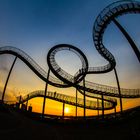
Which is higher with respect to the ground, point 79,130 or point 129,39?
point 129,39

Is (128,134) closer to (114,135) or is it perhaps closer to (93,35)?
(114,135)

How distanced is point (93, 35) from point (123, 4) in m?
3.39

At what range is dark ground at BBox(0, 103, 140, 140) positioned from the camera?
32.0 feet

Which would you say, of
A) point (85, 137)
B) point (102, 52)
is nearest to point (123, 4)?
point (102, 52)

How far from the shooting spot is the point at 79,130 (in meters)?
11.5

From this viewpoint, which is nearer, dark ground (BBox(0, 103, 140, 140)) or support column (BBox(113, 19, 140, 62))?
dark ground (BBox(0, 103, 140, 140))

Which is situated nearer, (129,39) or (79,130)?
(79,130)

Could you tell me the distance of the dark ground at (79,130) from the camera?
9758 mm

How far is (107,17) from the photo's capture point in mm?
12914

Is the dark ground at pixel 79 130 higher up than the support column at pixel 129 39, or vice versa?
the support column at pixel 129 39

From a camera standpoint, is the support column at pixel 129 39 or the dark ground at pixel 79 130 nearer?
the dark ground at pixel 79 130

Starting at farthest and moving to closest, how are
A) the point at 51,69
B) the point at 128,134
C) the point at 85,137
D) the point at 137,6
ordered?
the point at 51,69 → the point at 137,6 → the point at 85,137 → the point at 128,134

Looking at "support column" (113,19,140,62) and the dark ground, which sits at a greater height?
"support column" (113,19,140,62)

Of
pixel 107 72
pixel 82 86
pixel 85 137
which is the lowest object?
pixel 85 137
